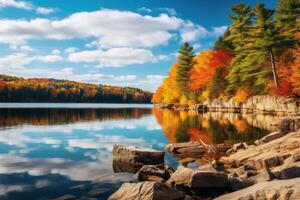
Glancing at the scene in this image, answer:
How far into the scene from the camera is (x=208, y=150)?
59.6ft

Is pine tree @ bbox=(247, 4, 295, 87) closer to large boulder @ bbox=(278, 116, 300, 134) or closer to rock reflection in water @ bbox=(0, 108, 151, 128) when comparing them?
rock reflection in water @ bbox=(0, 108, 151, 128)

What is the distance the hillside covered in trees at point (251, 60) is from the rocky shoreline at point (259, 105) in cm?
109

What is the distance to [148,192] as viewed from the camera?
29.8 ft

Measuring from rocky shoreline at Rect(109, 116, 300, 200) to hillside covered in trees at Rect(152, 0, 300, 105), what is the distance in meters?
25.6

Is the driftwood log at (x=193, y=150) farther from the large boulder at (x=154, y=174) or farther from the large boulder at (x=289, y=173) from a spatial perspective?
the large boulder at (x=289, y=173)

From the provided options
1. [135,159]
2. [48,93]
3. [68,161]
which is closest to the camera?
[135,159]

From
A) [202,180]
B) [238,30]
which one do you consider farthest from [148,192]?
[238,30]

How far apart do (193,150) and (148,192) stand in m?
9.47

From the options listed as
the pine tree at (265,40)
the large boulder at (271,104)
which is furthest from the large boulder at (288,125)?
the pine tree at (265,40)

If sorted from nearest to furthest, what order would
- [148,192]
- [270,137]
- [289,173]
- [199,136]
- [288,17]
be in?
[148,192], [289,173], [270,137], [199,136], [288,17]

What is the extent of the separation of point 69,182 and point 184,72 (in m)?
68.3

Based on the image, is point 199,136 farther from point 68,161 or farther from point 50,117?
point 50,117

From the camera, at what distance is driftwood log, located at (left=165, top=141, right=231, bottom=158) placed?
696 inches

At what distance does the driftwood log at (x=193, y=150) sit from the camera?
1769 cm
